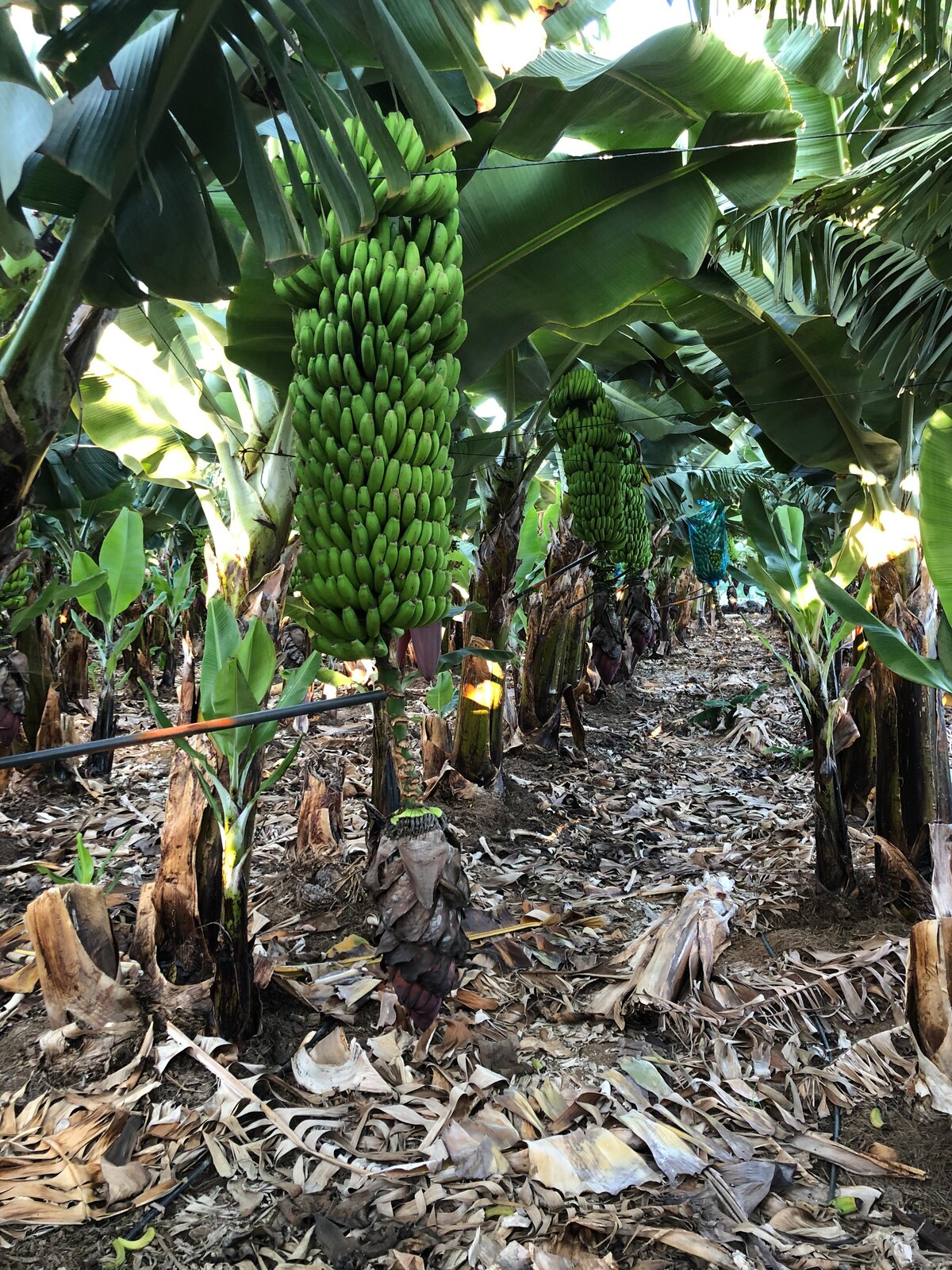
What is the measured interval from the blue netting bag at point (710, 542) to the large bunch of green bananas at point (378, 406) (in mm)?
5381

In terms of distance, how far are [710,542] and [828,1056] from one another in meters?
5.18

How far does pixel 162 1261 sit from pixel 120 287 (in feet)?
5.68

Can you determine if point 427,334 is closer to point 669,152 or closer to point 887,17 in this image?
point 669,152

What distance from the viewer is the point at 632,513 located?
14.0 ft

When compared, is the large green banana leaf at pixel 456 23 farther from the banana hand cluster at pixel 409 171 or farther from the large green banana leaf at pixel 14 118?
the large green banana leaf at pixel 14 118

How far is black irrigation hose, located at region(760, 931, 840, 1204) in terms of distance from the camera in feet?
4.82

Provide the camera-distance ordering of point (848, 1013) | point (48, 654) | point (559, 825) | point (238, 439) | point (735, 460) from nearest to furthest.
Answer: point (848, 1013) < point (238, 439) < point (559, 825) < point (48, 654) < point (735, 460)

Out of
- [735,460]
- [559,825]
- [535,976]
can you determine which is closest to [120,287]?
[535,976]

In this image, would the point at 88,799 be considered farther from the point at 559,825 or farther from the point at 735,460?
the point at 735,460

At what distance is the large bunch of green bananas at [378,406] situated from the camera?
4.87ft

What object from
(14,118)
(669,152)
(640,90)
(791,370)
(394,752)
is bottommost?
(394,752)

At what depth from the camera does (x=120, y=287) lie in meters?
1.34

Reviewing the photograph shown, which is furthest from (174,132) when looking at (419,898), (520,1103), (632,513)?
(632,513)

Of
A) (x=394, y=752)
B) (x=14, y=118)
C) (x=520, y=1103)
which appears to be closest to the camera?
(x=14, y=118)
